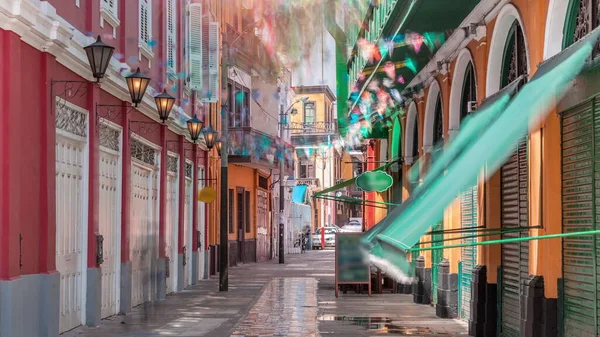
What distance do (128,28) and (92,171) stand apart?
3.62 meters

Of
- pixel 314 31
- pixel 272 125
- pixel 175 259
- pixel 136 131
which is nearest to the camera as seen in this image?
pixel 314 31

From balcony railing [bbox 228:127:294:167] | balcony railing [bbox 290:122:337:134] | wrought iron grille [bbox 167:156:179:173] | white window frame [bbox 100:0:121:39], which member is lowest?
wrought iron grille [bbox 167:156:179:173]

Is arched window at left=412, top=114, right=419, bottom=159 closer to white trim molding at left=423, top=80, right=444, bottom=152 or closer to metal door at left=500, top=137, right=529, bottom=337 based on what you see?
white trim molding at left=423, top=80, right=444, bottom=152

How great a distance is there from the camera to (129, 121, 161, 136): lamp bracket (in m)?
17.0

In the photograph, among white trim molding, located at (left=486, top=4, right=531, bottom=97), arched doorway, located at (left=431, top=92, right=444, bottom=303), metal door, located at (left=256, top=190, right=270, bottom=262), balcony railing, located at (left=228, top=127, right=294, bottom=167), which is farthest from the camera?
metal door, located at (left=256, top=190, right=270, bottom=262)

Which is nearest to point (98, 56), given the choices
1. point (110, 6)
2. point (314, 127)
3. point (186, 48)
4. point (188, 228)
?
point (110, 6)

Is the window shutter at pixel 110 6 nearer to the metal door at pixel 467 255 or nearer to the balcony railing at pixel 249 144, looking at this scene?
the metal door at pixel 467 255

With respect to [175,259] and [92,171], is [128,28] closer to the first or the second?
[92,171]

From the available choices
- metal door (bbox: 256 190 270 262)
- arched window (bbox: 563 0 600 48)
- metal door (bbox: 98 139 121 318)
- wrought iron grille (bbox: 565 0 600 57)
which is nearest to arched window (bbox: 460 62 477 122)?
arched window (bbox: 563 0 600 48)

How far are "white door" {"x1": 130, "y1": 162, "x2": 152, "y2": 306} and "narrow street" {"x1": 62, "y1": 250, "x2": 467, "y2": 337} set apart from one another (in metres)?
0.43

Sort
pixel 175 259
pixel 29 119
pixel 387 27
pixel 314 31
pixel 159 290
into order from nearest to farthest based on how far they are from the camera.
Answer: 1. pixel 29 119
2. pixel 387 27
3. pixel 314 31
4. pixel 159 290
5. pixel 175 259

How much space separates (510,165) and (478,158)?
5070 mm

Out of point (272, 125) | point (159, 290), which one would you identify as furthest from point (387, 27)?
point (272, 125)

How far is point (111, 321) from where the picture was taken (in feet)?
48.3
